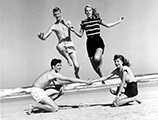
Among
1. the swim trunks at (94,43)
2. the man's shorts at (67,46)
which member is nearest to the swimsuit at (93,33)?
the swim trunks at (94,43)

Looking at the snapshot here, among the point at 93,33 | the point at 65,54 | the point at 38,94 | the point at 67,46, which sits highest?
the point at 93,33

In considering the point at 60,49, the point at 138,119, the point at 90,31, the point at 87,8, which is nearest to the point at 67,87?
the point at 60,49

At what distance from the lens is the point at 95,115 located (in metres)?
3.81

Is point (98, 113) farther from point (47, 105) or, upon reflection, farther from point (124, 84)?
point (47, 105)

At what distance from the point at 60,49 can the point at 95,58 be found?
2.97 ft

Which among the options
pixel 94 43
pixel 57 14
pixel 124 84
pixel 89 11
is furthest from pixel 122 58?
pixel 57 14

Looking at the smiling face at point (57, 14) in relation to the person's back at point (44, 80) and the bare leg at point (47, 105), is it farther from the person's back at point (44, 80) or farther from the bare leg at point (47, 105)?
the bare leg at point (47, 105)

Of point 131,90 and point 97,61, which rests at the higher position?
point 97,61

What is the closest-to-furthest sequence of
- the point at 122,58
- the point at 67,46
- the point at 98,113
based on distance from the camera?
the point at 98,113 → the point at 122,58 → the point at 67,46

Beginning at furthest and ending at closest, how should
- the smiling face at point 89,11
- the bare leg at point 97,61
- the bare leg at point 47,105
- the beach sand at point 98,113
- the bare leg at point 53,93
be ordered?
the bare leg at point 97,61 → the smiling face at point 89,11 → the bare leg at point 53,93 → the bare leg at point 47,105 → the beach sand at point 98,113

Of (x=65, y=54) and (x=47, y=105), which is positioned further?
(x=65, y=54)

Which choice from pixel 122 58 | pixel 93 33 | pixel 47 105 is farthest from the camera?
pixel 93 33

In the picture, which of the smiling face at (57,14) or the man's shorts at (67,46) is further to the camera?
the man's shorts at (67,46)

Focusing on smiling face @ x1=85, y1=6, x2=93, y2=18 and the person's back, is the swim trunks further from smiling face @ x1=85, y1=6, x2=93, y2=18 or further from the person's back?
the person's back
